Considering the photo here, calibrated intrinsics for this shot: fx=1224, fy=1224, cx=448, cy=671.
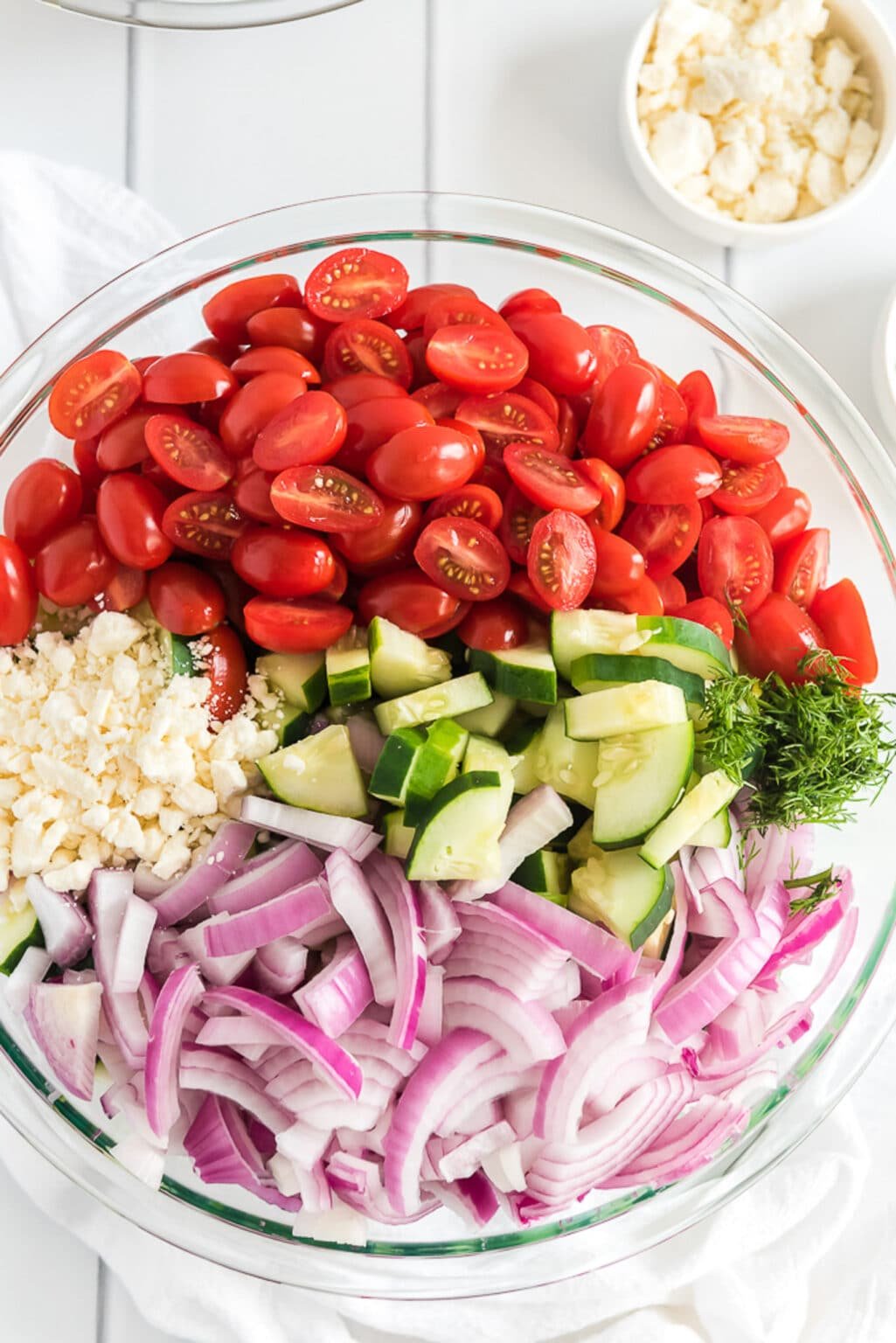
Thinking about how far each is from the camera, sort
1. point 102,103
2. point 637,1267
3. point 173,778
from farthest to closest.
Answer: point 102,103, point 637,1267, point 173,778

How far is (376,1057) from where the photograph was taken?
1548 millimetres

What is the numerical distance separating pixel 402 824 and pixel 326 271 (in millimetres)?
732

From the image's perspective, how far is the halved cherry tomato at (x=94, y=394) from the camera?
1591mm

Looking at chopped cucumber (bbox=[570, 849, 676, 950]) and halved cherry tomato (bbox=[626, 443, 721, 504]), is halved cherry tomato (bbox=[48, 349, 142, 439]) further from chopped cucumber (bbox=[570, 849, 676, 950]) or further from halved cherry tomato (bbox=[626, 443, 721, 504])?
chopped cucumber (bbox=[570, 849, 676, 950])

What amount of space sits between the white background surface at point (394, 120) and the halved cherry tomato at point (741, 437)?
462 mm

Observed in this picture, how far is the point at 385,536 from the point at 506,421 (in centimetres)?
22

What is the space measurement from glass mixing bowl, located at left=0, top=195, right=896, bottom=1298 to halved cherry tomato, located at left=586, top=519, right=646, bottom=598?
19.6 inches

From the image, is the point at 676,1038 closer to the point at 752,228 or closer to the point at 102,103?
the point at 752,228

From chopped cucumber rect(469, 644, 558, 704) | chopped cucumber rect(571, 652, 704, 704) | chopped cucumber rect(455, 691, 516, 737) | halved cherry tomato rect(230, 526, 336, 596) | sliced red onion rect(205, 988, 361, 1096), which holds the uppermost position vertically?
halved cherry tomato rect(230, 526, 336, 596)

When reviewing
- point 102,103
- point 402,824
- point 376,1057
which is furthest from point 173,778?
point 102,103

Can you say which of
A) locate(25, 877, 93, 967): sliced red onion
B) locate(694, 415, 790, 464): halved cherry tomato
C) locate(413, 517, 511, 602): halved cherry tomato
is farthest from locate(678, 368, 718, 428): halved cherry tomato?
locate(25, 877, 93, 967): sliced red onion

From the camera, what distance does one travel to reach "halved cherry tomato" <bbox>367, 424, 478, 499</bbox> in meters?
1.49

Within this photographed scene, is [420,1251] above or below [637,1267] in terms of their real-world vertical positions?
above

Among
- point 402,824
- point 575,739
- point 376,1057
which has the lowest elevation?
point 376,1057
